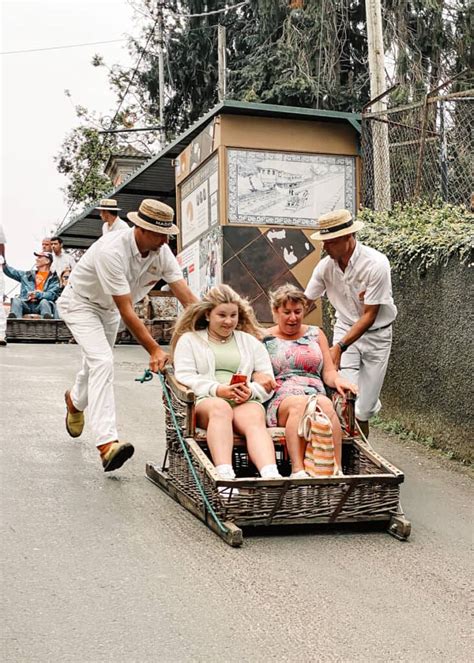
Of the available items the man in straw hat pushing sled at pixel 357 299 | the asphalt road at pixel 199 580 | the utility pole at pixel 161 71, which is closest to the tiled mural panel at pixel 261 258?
the man in straw hat pushing sled at pixel 357 299

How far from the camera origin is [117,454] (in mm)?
6348

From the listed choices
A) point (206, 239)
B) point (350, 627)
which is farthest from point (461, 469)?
point (206, 239)

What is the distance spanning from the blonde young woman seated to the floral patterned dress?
16cm

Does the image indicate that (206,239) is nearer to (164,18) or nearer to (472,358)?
(472,358)

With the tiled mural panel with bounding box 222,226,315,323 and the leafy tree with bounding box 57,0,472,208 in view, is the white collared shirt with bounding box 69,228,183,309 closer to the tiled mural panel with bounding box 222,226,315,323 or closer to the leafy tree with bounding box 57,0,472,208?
the tiled mural panel with bounding box 222,226,315,323

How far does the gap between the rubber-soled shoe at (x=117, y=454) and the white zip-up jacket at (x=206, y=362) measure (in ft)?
2.04

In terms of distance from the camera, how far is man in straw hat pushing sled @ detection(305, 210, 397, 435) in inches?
268

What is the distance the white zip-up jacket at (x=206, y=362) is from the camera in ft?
20.0

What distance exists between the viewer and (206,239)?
46.2 ft

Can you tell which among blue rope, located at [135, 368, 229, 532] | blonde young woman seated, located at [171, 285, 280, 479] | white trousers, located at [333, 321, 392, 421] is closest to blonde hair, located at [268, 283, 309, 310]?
blonde young woman seated, located at [171, 285, 280, 479]

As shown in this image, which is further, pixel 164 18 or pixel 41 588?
pixel 164 18

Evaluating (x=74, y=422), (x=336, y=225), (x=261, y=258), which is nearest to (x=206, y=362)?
(x=336, y=225)

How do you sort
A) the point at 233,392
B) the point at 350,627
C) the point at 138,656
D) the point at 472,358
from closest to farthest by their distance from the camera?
the point at 138,656
the point at 350,627
the point at 233,392
the point at 472,358

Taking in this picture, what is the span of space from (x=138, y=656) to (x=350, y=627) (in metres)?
0.93
